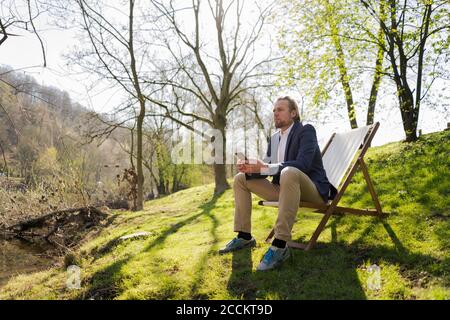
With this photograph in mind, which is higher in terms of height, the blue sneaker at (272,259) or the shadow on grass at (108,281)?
the blue sneaker at (272,259)

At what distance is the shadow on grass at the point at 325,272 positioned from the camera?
107 inches

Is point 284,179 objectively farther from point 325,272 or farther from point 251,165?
point 325,272

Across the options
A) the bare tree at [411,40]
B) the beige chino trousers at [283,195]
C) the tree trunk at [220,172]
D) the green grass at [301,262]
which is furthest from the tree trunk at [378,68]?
the beige chino trousers at [283,195]

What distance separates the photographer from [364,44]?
29.4ft

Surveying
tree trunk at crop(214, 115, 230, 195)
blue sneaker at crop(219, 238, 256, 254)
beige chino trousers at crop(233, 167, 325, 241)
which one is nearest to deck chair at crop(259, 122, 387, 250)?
beige chino trousers at crop(233, 167, 325, 241)

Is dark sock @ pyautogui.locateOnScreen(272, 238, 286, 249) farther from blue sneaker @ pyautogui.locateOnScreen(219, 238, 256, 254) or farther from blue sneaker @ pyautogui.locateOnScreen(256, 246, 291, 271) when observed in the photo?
blue sneaker @ pyautogui.locateOnScreen(219, 238, 256, 254)

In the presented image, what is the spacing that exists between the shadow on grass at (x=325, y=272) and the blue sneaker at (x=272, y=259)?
46 millimetres

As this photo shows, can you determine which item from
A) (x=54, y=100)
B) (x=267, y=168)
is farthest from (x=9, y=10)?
(x=267, y=168)

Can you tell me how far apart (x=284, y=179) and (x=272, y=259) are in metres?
0.69

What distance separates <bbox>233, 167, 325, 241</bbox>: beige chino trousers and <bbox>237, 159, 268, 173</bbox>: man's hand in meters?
0.24

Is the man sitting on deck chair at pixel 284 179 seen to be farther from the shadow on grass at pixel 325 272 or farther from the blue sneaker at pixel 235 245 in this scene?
the shadow on grass at pixel 325 272

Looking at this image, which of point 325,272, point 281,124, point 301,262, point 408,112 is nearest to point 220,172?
point 408,112

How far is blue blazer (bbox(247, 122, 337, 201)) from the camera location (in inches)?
135
